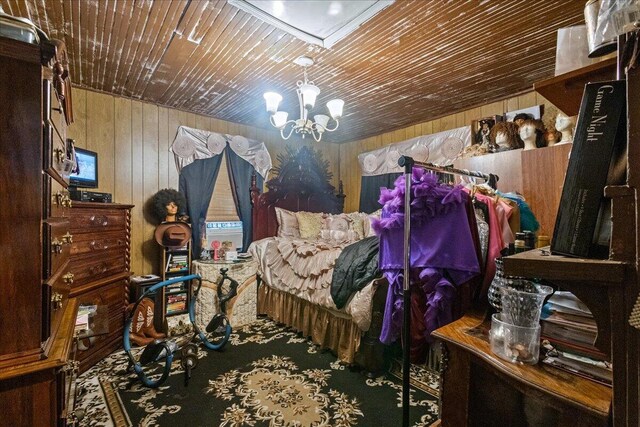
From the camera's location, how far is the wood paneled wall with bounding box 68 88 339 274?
9.85 ft

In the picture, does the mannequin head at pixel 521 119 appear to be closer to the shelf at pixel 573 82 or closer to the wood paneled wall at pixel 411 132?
the wood paneled wall at pixel 411 132

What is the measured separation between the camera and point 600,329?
529mm

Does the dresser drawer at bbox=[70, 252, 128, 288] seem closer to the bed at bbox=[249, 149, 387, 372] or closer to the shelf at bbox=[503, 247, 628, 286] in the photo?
the bed at bbox=[249, 149, 387, 372]

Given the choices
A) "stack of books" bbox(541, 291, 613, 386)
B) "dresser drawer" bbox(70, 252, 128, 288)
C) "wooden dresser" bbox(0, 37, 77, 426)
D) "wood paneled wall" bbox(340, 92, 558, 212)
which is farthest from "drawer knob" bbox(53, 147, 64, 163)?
"wood paneled wall" bbox(340, 92, 558, 212)

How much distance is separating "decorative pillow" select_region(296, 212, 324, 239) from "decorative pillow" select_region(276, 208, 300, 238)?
0.06 m

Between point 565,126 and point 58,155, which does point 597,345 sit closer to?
point 58,155

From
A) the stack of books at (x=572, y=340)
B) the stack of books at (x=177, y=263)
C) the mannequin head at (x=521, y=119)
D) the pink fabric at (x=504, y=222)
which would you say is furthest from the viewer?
the stack of books at (x=177, y=263)

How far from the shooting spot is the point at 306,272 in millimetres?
2838

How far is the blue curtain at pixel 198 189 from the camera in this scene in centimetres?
360

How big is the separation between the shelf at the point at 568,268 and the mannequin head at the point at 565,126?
2.06m

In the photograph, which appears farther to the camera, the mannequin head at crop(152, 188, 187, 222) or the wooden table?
the mannequin head at crop(152, 188, 187, 222)

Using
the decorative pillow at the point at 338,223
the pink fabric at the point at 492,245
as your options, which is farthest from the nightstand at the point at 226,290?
the pink fabric at the point at 492,245

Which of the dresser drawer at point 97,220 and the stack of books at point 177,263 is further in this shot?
the stack of books at point 177,263

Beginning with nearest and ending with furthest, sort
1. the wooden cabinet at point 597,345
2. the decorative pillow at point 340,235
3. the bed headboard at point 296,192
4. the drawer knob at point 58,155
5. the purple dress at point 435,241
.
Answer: the wooden cabinet at point 597,345
the drawer knob at point 58,155
the purple dress at point 435,241
the decorative pillow at point 340,235
the bed headboard at point 296,192
